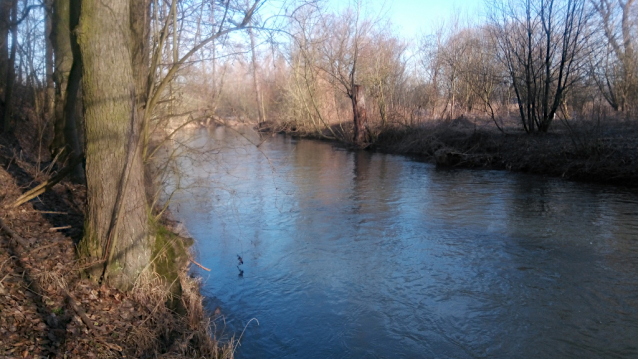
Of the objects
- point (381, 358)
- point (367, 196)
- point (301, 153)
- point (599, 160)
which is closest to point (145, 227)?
point (381, 358)

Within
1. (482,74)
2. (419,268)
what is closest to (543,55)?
(482,74)

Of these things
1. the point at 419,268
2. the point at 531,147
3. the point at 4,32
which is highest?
the point at 4,32

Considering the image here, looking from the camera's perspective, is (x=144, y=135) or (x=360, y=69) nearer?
(x=144, y=135)

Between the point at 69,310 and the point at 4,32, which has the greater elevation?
the point at 4,32

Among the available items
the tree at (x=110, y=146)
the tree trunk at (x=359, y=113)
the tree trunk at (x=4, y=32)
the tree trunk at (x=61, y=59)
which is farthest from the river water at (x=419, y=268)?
the tree trunk at (x=359, y=113)

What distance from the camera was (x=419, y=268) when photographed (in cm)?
832

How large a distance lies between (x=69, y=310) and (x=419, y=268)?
555 cm

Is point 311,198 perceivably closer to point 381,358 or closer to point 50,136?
point 50,136

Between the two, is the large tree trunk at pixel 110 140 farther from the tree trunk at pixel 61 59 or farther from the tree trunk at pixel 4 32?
the tree trunk at pixel 4 32

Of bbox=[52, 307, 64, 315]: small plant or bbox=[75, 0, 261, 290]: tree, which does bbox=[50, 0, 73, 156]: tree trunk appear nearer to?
bbox=[75, 0, 261, 290]: tree

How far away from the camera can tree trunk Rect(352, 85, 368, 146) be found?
28.6 meters

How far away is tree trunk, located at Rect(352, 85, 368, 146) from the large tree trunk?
23.7 m

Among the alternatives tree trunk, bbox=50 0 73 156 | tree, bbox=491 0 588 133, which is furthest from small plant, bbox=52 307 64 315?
tree, bbox=491 0 588 133

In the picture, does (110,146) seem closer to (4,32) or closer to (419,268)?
(419,268)
